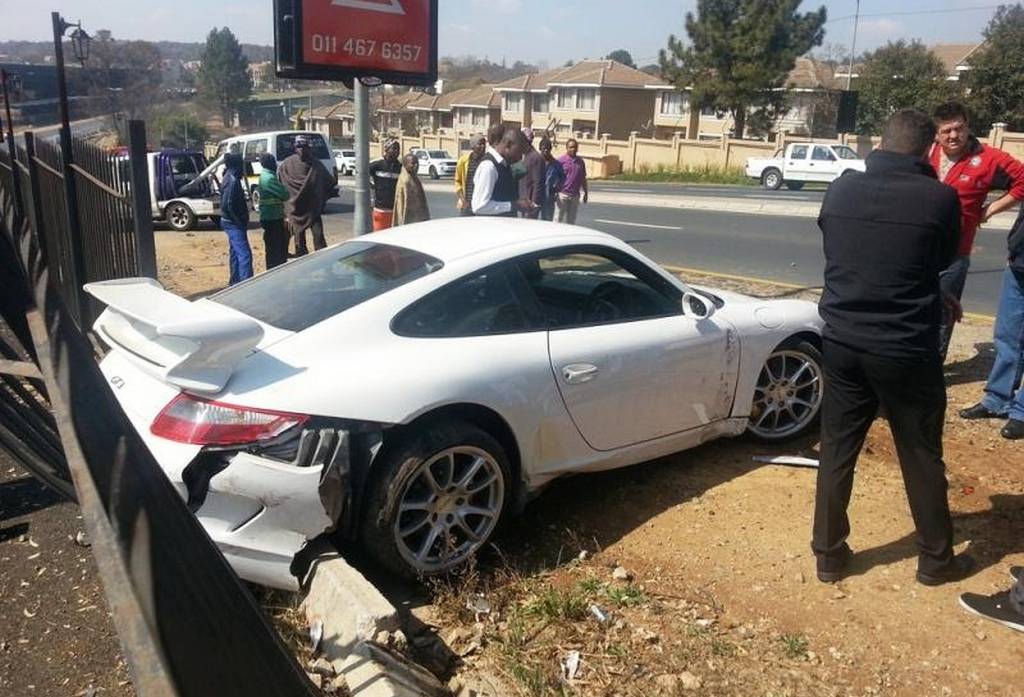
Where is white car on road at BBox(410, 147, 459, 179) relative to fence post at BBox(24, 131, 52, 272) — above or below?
below

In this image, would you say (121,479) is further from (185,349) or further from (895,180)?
(895,180)

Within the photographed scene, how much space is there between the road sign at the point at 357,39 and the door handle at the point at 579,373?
374 centimetres

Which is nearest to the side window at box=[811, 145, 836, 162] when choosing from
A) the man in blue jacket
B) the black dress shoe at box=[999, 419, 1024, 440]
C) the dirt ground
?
the man in blue jacket

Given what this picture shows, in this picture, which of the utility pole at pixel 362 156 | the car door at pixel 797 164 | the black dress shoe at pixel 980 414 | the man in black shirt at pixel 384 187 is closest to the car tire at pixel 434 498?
the black dress shoe at pixel 980 414

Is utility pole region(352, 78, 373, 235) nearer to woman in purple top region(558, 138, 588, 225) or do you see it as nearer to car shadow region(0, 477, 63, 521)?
car shadow region(0, 477, 63, 521)

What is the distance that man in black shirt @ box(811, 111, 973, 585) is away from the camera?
327 centimetres

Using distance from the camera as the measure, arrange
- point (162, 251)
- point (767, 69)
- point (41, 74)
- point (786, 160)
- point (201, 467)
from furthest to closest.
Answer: point (767, 69), point (786, 160), point (162, 251), point (41, 74), point (201, 467)

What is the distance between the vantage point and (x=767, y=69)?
51656 millimetres

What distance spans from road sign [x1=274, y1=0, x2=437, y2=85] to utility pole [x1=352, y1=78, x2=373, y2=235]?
196 mm

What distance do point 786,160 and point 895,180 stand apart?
32959mm

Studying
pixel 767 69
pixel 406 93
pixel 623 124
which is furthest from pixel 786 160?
pixel 406 93

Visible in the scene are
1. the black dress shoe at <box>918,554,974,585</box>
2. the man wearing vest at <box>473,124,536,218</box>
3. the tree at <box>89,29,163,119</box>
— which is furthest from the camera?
the tree at <box>89,29,163,119</box>

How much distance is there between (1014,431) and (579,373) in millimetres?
3057

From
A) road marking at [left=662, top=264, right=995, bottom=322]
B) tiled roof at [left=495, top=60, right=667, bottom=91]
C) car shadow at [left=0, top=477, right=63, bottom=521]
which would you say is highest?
tiled roof at [left=495, top=60, right=667, bottom=91]
